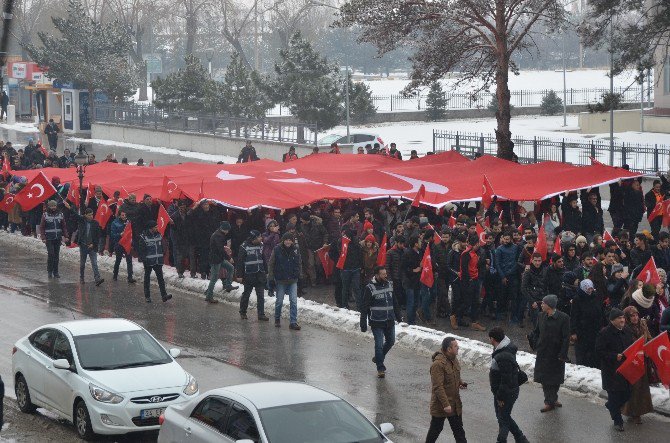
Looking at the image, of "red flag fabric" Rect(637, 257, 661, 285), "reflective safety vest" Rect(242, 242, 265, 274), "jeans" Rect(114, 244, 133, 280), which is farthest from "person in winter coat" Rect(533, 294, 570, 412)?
"jeans" Rect(114, 244, 133, 280)

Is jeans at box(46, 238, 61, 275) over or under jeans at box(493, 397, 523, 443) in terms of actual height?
over

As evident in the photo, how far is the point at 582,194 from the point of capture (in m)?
24.3

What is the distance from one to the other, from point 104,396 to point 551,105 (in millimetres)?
59145

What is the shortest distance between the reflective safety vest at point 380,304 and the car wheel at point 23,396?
4.50 metres

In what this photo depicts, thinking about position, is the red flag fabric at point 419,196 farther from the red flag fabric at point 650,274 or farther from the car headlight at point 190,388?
the car headlight at point 190,388

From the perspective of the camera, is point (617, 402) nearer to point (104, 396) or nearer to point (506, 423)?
point (506, 423)

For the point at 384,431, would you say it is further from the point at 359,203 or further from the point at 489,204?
the point at 359,203

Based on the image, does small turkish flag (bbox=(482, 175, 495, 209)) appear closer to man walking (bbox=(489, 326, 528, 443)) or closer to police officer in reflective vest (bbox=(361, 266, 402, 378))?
police officer in reflective vest (bbox=(361, 266, 402, 378))

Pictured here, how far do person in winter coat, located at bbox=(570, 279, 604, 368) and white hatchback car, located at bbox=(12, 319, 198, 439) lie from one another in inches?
207

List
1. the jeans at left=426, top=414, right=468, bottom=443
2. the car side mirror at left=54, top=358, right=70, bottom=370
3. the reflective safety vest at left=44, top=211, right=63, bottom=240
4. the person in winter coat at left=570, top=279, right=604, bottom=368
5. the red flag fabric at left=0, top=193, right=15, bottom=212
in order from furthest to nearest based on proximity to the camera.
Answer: the red flag fabric at left=0, top=193, right=15, bottom=212 → the reflective safety vest at left=44, top=211, right=63, bottom=240 → the person in winter coat at left=570, top=279, right=604, bottom=368 → the car side mirror at left=54, top=358, right=70, bottom=370 → the jeans at left=426, top=414, right=468, bottom=443

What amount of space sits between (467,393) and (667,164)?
2153cm

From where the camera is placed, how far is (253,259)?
19.1 metres

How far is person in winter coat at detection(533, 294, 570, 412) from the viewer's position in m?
13.5

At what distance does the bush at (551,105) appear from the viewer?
2714 inches
